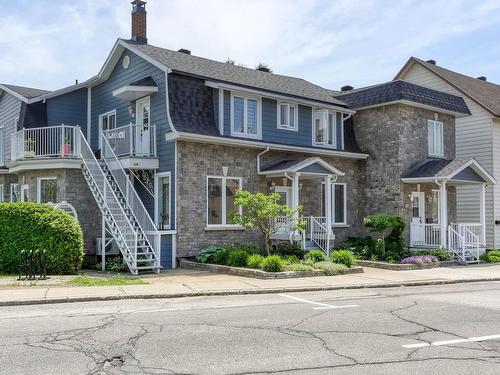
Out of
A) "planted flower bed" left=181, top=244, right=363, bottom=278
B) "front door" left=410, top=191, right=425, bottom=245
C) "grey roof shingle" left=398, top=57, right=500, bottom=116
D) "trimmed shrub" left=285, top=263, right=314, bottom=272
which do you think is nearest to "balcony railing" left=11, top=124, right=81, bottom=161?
"planted flower bed" left=181, top=244, right=363, bottom=278

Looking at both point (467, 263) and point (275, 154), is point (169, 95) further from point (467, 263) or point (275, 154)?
point (467, 263)

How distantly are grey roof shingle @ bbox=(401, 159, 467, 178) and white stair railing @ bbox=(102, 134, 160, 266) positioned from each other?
1104 centimetres

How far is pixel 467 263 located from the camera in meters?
21.5

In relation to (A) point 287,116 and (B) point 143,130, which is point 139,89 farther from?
(A) point 287,116

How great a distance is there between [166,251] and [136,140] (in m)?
4.48

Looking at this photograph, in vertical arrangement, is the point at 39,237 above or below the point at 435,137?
below

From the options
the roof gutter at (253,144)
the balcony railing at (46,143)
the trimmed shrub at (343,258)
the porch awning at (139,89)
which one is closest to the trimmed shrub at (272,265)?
the trimmed shrub at (343,258)

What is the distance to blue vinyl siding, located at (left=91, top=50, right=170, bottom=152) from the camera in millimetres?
20297

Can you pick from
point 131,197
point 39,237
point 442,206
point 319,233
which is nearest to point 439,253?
point 442,206

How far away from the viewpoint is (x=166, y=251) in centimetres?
1892

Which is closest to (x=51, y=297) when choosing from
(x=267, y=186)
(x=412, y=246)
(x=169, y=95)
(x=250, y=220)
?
(x=250, y=220)

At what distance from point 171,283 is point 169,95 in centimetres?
749

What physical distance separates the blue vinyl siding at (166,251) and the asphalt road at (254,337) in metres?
6.59

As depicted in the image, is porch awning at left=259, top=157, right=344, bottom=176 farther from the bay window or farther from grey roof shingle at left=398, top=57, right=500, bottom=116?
grey roof shingle at left=398, top=57, right=500, bottom=116
